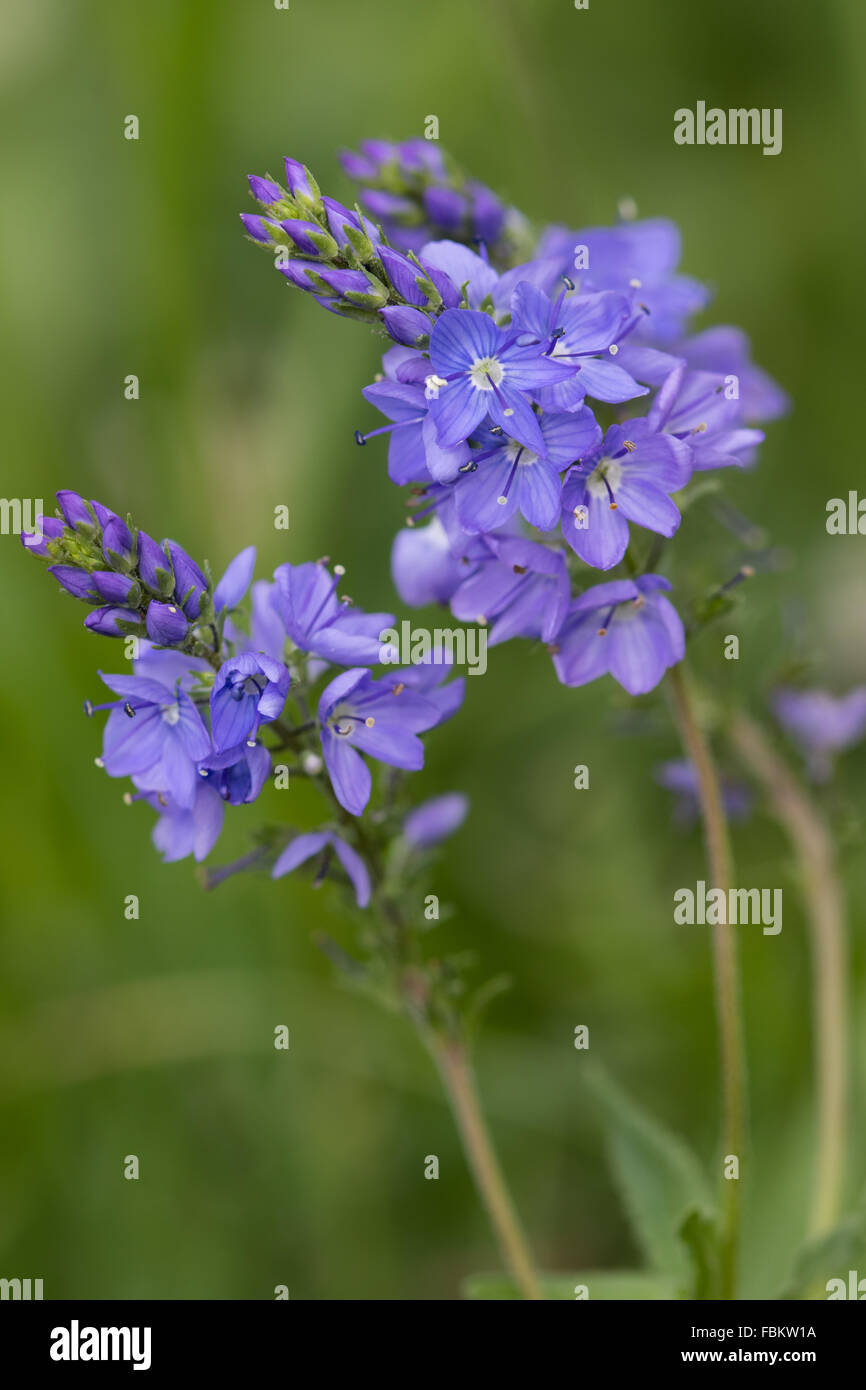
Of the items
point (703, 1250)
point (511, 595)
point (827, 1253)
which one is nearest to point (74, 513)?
point (511, 595)

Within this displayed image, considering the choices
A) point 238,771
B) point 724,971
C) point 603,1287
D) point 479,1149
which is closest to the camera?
point 238,771

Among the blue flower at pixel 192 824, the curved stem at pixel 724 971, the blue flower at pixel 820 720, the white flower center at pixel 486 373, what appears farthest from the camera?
the blue flower at pixel 820 720

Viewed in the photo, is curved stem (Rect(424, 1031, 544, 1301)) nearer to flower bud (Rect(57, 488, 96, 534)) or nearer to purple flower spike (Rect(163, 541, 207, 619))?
purple flower spike (Rect(163, 541, 207, 619))

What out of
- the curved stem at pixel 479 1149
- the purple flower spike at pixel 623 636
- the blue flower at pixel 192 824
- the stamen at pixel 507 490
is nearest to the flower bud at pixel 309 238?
the stamen at pixel 507 490

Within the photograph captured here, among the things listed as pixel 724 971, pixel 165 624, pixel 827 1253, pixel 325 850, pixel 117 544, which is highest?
pixel 117 544

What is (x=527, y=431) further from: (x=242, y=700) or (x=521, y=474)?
(x=242, y=700)

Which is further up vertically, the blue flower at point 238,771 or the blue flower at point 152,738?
the blue flower at point 152,738

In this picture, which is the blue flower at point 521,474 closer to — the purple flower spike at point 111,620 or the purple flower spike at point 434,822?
the purple flower spike at point 111,620
